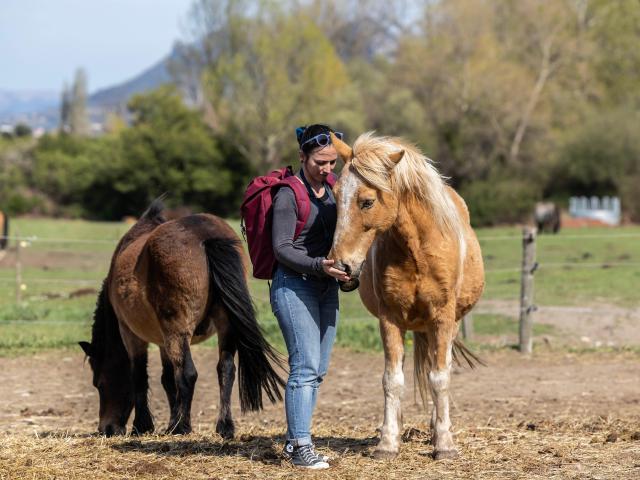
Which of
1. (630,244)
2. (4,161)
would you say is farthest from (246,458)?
(4,161)

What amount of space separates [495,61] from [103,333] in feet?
131

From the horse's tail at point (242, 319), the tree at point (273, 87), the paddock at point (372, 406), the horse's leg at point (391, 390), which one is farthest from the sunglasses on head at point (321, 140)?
the tree at point (273, 87)

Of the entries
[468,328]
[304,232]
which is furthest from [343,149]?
[468,328]

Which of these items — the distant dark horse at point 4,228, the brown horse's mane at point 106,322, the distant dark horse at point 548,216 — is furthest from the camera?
the distant dark horse at point 548,216

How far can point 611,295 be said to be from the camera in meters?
14.5

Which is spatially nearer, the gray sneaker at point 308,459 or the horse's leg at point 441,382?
the gray sneaker at point 308,459

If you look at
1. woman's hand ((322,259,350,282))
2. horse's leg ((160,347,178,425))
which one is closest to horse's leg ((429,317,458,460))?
woman's hand ((322,259,350,282))

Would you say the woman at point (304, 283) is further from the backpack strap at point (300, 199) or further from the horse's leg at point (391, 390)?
the horse's leg at point (391, 390)

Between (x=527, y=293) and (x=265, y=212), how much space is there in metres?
6.59

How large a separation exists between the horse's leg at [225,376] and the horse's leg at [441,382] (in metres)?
1.43

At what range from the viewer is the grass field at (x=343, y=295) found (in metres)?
11.2

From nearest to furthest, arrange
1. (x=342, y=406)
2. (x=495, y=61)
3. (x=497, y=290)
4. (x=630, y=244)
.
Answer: (x=342, y=406) → (x=497, y=290) → (x=630, y=244) → (x=495, y=61)

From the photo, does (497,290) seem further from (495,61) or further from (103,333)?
(495,61)

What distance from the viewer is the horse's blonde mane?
14.4 feet
